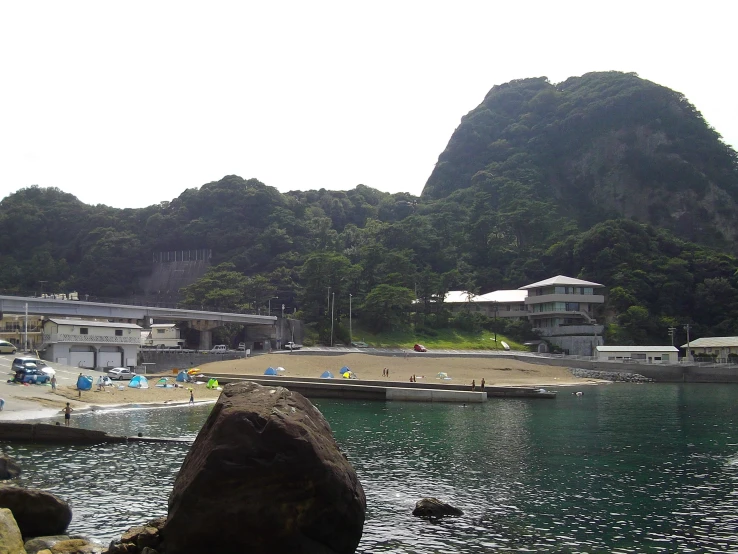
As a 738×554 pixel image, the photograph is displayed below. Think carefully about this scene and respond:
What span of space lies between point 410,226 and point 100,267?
7150cm

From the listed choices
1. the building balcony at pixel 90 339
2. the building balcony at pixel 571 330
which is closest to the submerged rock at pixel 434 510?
the building balcony at pixel 90 339

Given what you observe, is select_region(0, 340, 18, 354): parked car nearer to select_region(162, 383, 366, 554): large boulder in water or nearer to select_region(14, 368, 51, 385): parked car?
select_region(14, 368, 51, 385): parked car

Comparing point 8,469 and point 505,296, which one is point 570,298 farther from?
point 8,469

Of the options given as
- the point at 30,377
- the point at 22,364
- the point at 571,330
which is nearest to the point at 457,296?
the point at 571,330

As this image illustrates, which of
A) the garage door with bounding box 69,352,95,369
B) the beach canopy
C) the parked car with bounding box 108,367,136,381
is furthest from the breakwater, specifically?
the garage door with bounding box 69,352,95,369

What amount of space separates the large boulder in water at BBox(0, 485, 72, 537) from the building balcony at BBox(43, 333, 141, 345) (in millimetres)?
57208

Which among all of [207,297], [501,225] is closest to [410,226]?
[501,225]

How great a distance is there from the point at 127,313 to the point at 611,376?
62379 millimetres

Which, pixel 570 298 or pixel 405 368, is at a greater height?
pixel 570 298

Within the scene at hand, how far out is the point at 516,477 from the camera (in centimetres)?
2425

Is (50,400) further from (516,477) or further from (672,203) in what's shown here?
(672,203)

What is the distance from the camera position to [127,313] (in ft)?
276

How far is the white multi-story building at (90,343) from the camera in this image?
225ft

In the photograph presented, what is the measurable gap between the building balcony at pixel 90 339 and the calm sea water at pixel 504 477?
28.7 metres
